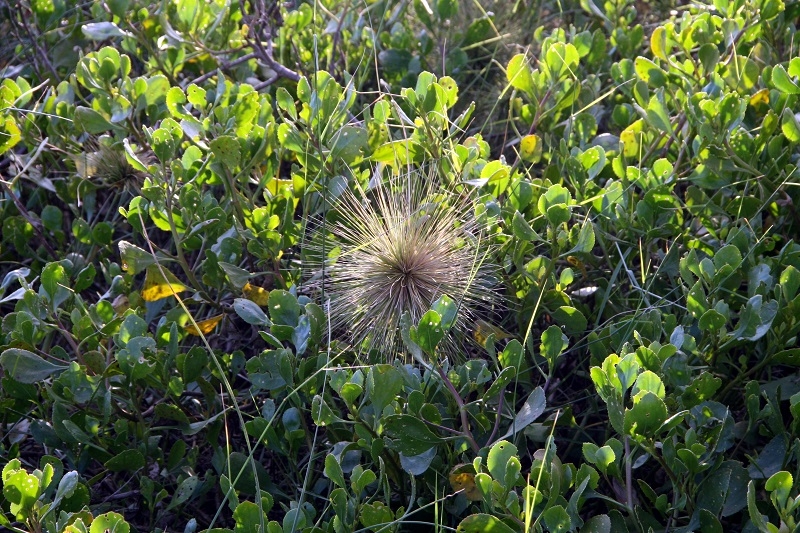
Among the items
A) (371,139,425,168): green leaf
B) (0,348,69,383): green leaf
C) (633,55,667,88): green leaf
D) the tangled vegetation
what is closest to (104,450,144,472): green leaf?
the tangled vegetation

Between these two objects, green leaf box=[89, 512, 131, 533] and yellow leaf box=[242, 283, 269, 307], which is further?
yellow leaf box=[242, 283, 269, 307]

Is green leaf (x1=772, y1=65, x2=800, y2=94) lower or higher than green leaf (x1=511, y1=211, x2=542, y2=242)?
higher

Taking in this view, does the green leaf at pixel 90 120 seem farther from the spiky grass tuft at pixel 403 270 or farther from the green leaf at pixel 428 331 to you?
the green leaf at pixel 428 331

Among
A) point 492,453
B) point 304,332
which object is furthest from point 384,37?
point 492,453

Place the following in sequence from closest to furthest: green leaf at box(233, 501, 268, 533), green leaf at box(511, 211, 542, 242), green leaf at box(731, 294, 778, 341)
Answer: green leaf at box(233, 501, 268, 533) → green leaf at box(731, 294, 778, 341) → green leaf at box(511, 211, 542, 242)

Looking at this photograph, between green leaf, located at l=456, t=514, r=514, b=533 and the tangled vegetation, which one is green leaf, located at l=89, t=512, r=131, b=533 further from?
green leaf, located at l=456, t=514, r=514, b=533

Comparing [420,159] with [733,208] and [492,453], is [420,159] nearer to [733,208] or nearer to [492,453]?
[733,208]

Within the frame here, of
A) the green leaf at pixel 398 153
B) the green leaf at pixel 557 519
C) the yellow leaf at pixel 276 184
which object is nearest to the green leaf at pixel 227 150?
the yellow leaf at pixel 276 184

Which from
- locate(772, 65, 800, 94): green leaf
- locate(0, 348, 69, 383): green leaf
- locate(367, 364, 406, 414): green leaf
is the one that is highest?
locate(772, 65, 800, 94): green leaf
